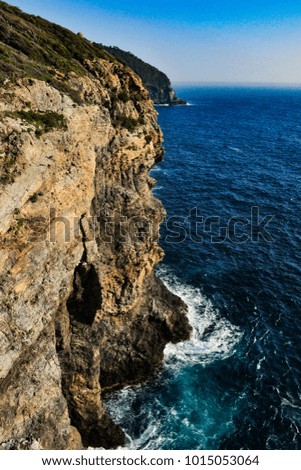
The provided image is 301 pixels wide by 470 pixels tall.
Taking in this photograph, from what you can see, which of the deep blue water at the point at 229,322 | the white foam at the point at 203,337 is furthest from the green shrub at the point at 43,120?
the white foam at the point at 203,337

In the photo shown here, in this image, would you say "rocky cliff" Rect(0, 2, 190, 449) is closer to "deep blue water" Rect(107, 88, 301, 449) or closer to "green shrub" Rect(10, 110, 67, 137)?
"green shrub" Rect(10, 110, 67, 137)

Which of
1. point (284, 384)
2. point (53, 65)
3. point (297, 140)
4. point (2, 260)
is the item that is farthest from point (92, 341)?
point (297, 140)

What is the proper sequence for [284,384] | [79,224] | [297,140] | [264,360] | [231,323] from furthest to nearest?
[297,140]
[231,323]
[264,360]
[284,384]
[79,224]

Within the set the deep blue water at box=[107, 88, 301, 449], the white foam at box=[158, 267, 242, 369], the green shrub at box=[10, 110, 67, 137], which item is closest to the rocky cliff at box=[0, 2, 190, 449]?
the green shrub at box=[10, 110, 67, 137]

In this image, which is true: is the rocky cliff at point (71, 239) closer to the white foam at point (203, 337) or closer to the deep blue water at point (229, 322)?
the white foam at point (203, 337)

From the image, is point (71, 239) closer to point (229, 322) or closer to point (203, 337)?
point (203, 337)
